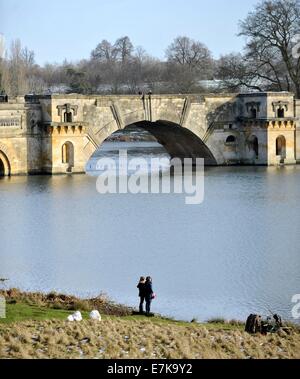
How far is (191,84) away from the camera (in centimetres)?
7700

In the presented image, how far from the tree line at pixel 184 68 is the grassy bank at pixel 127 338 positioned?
39.6m

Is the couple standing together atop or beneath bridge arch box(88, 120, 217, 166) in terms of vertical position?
beneath

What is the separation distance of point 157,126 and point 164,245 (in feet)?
75.5

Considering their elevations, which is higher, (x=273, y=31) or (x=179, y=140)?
(x=273, y=31)

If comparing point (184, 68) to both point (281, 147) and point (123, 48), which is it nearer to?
point (123, 48)

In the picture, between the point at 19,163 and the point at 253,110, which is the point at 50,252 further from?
the point at 253,110

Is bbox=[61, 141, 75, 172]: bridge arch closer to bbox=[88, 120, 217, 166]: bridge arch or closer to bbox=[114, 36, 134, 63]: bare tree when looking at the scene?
bbox=[88, 120, 217, 166]: bridge arch

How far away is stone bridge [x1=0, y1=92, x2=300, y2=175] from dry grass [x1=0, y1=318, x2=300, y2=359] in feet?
85.2

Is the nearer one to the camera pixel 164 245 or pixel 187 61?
pixel 164 245

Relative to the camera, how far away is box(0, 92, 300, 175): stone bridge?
42938 millimetres

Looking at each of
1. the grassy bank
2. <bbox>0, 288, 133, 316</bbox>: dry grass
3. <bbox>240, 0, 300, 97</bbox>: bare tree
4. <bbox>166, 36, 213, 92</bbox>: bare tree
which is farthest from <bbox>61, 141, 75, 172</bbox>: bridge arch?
<bbox>166, 36, 213, 92</bbox>: bare tree

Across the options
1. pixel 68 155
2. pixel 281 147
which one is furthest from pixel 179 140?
pixel 68 155

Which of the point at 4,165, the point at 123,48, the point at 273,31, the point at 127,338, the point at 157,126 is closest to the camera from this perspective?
the point at 127,338

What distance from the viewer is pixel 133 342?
52.6ft
